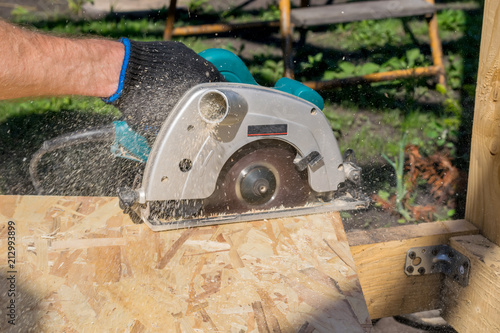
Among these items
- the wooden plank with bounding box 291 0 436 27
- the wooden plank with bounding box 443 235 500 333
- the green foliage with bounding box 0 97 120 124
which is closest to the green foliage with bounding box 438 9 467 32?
the wooden plank with bounding box 291 0 436 27

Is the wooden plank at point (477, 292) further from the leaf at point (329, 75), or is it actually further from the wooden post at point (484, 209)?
the leaf at point (329, 75)

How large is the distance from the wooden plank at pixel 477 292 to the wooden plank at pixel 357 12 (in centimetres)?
212

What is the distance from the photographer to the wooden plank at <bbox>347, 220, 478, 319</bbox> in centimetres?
149

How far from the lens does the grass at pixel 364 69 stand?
3.22 m

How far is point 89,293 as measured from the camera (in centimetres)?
119

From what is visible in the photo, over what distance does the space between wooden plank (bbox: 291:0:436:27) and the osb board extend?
208 cm

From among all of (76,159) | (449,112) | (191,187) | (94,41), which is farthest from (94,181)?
(449,112)

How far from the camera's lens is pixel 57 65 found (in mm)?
1489

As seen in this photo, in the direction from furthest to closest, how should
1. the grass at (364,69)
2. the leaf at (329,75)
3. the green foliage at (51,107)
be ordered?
the leaf at (329,75) < the green foliage at (51,107) < the grass at (364,69)

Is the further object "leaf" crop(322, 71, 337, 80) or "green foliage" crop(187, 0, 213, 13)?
"green foliage" crop(187, 0, 213, 13)

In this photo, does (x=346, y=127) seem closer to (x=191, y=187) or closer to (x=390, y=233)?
(x=390, y=233)

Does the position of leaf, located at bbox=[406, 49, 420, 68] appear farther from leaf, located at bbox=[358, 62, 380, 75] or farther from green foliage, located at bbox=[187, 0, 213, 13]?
green foliage, located at bbox=[187, 0, 213, 13]

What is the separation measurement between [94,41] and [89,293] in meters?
0.84

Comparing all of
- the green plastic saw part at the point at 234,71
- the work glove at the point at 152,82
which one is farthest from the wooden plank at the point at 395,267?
the work glove at the point at 152,82
